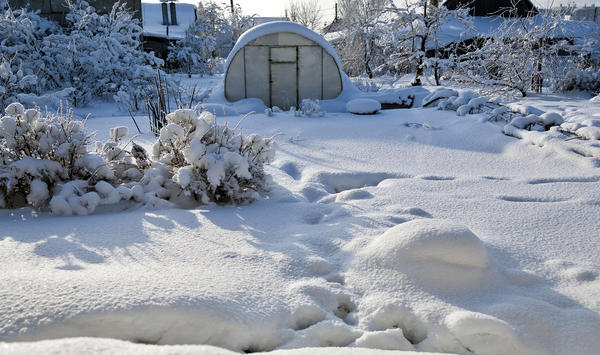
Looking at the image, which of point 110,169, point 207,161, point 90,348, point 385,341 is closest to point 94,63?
point 110,169

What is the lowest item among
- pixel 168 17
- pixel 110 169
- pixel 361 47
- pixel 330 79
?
pixel 110 169

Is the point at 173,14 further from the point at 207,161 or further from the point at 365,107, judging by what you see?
the point at 207,161

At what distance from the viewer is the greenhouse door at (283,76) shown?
955 centimetres

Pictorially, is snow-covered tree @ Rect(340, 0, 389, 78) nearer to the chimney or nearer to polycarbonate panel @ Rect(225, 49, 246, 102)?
polycarbonate panel @ Rect(225, 49, 246, 102)

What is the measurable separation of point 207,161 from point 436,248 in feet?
5.59

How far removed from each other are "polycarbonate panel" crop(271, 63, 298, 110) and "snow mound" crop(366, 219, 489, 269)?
7.79 metres

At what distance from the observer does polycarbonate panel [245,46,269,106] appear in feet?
31.1

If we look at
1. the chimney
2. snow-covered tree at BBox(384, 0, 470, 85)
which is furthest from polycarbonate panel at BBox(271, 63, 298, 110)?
the chimney

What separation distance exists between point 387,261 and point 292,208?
1.07 meters

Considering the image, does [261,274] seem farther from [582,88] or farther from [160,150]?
[582,88]

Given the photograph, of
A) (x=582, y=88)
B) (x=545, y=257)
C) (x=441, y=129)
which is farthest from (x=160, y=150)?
(x=582, y=88)

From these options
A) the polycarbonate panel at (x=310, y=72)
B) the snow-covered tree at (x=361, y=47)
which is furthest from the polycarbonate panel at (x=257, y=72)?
the snow-covered tree at (x=361, y=47)

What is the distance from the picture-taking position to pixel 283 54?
9562 millimetres

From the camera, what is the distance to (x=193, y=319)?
165 cm
